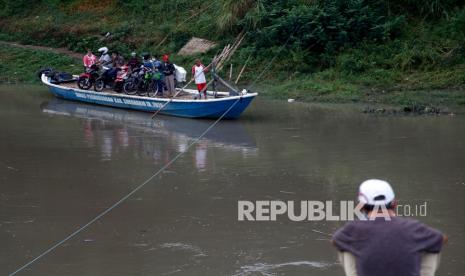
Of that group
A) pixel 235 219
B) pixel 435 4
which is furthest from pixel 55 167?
pixel 435 4

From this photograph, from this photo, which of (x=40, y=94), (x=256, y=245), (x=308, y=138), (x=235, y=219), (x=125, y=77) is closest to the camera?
(x=256, y=245)

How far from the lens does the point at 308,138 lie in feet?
49.5

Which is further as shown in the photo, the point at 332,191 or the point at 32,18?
the point at 32,18

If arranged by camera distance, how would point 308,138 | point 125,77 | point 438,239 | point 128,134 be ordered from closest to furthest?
point 438,239
point 308,138
point 128,134
point 125,77

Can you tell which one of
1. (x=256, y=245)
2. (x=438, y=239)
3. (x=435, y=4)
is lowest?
(x=256, y=245)

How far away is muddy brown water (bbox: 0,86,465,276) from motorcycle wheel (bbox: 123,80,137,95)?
0.87m

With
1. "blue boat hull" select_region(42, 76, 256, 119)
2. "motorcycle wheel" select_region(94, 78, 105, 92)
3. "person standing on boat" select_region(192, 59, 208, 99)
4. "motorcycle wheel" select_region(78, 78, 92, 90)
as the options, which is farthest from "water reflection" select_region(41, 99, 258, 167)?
"motorcycle wheel" select_region(78, 78, 92, 90)

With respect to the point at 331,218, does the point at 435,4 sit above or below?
above

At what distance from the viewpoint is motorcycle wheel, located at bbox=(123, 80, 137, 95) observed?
20.1 meters

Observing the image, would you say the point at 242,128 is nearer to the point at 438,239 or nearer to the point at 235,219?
the point at 235,219

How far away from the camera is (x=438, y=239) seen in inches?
151

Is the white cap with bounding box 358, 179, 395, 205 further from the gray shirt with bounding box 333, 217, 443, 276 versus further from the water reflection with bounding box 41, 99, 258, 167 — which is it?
the water reflection with bounding box 41, 99, 258, 167

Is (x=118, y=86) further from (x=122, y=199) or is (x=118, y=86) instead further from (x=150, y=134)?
(x=122, y=199)

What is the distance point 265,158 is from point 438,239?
9465 mm
